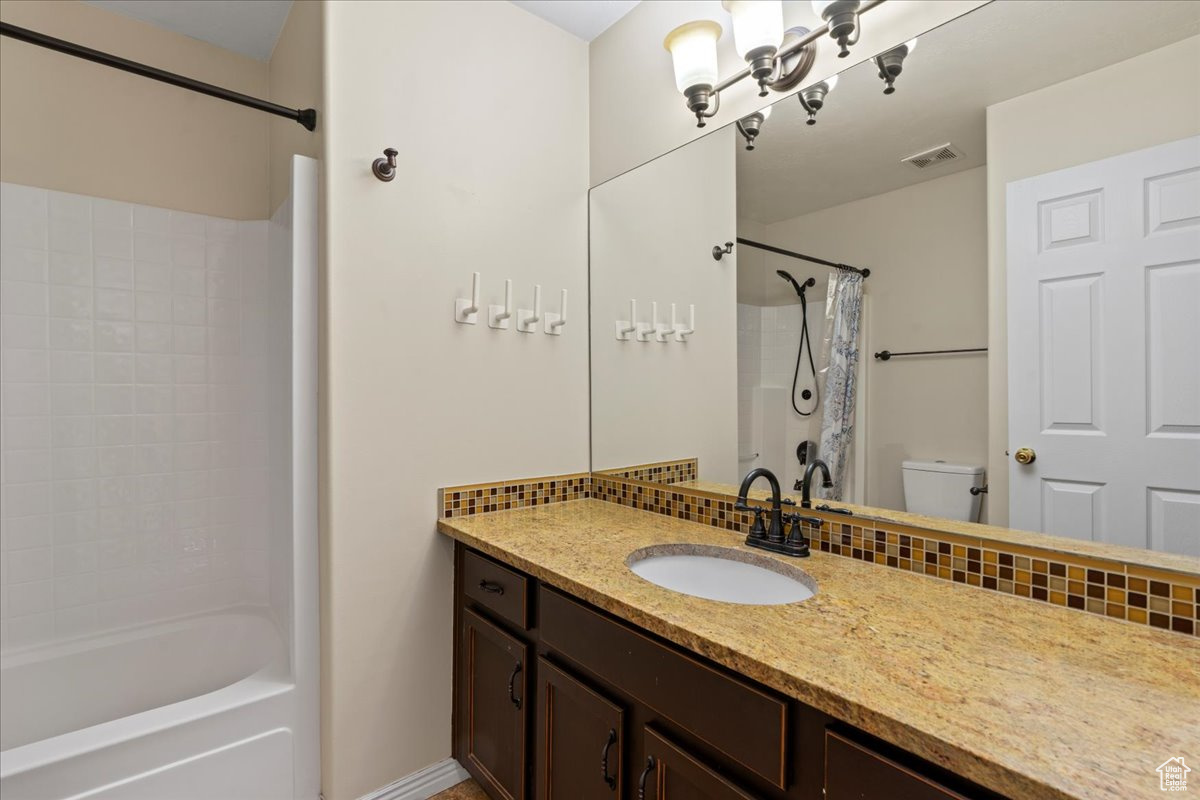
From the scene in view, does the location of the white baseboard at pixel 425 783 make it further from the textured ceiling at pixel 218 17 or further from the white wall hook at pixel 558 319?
the textured ceiling at pixel 218 17

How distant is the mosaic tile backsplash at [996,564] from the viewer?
0.95m

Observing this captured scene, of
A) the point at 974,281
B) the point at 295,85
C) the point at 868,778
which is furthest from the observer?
the point at 295,85

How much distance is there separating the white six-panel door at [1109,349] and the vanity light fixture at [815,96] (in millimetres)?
537

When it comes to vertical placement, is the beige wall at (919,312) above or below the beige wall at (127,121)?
below

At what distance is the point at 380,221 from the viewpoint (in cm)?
165

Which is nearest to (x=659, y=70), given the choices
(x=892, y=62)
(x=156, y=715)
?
(x=892, y=62)

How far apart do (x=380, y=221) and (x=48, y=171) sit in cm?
125

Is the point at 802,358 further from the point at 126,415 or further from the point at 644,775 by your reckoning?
the point at 126,415

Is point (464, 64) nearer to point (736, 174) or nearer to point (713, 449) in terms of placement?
point (736, 174)

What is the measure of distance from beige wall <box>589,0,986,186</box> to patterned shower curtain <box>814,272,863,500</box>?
0.58 m

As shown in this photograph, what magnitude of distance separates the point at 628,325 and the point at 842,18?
42.5 inches

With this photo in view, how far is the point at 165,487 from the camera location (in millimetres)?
2062

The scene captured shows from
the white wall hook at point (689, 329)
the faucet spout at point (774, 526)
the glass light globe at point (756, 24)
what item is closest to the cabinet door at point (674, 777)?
the faucet spout at point (774, 526)

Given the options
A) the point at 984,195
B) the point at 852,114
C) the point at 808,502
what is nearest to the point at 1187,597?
the point at 808,502
